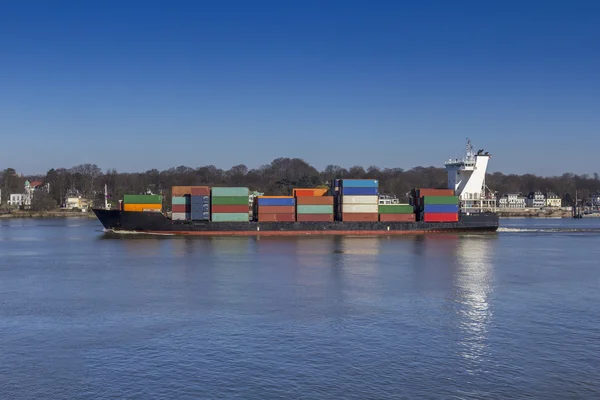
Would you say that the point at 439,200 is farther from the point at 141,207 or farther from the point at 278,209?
the point at 141,207

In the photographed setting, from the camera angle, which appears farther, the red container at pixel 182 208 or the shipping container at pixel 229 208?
the red container at pixel 182 208

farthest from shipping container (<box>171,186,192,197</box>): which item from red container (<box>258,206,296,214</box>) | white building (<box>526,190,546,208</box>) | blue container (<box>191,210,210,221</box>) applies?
white building (<box>526,190,546,208</box>)

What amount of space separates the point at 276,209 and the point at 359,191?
8057mm

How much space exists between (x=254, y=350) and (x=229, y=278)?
13.0 meters

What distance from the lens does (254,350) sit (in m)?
16.3

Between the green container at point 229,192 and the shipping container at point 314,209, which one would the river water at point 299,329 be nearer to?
the green container at point 229,192

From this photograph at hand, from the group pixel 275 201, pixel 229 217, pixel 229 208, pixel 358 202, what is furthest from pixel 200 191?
pixel 358 202

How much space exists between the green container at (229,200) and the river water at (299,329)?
20.1 m

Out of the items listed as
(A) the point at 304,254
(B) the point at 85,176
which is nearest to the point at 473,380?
(A) the point at 304,254

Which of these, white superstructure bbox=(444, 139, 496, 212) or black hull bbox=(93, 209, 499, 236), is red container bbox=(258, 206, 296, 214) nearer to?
black hull bbox=(93, 209, 499, 236)

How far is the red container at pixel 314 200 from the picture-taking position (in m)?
57.1

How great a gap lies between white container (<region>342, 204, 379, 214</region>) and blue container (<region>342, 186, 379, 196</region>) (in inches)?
41.0

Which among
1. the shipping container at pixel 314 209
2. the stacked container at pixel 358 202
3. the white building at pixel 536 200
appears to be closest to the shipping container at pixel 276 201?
the shipping container at pixel 314 209

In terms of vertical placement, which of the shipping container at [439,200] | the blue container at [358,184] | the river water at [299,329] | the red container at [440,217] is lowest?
the river water at [299,329]
